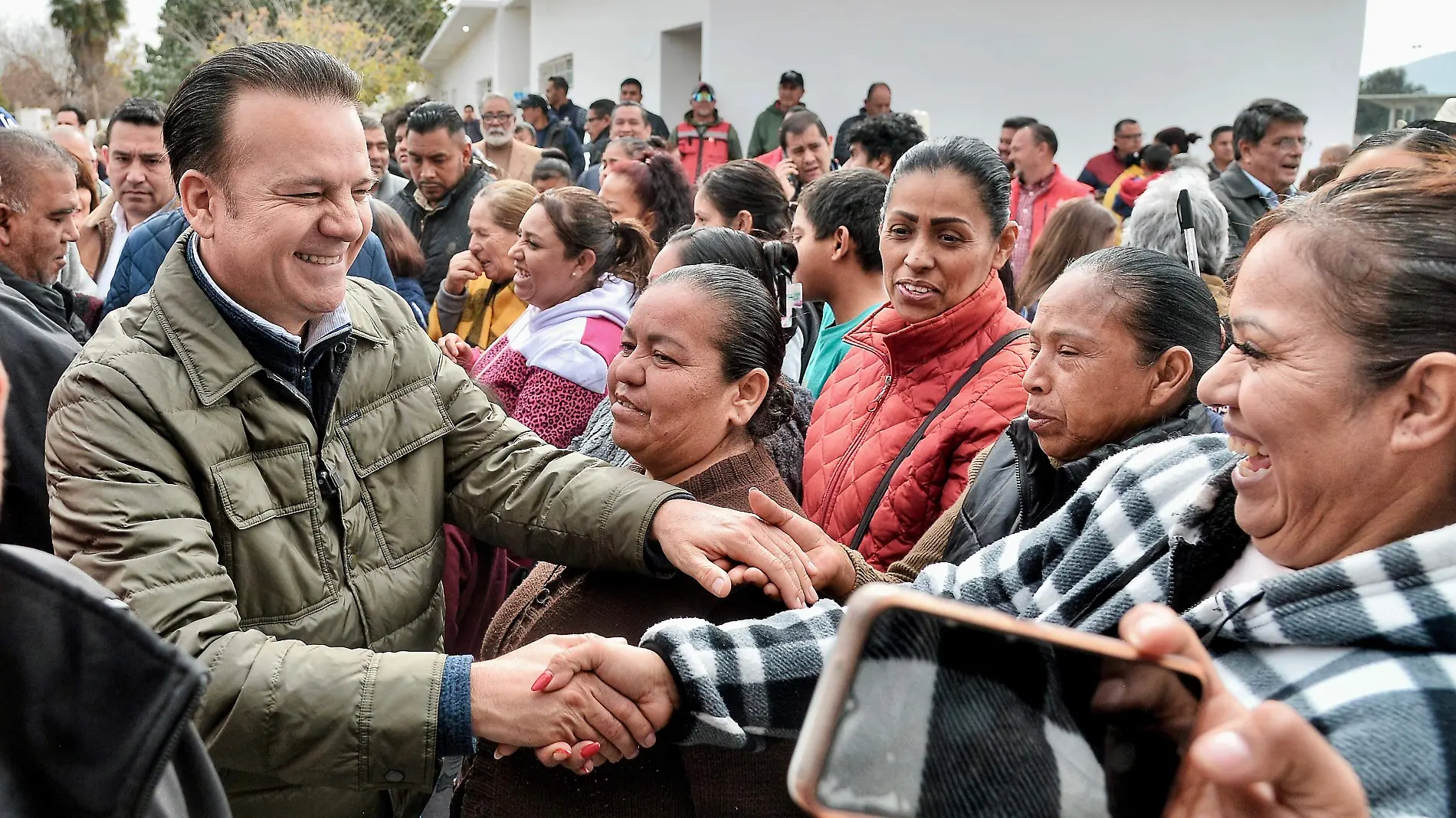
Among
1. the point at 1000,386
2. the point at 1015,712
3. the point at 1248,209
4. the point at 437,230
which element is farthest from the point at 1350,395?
the point at 437,230

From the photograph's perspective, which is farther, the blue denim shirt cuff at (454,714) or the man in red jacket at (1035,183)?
the man in red jacket at (1035,183)

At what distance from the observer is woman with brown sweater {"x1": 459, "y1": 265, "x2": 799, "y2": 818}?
188cm

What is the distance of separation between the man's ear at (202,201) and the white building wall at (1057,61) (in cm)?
1223

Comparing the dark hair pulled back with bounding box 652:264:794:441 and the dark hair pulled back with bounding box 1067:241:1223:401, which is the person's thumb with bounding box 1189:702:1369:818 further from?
the dark hair pulled back with bounding box 652:264:794:441

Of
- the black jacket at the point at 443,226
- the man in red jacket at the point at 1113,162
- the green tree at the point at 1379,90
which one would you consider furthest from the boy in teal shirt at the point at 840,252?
the green tree at the point at 1379,90

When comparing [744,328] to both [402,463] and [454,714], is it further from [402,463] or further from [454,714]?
[454,714]

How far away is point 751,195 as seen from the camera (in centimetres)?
469

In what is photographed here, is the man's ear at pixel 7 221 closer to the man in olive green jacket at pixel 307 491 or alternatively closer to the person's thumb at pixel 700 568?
the man in olive green jacket at pixel 307 491

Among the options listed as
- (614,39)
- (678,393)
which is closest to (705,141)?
(614,39)

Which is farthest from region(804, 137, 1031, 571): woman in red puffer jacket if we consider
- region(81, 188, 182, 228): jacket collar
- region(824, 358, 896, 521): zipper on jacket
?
region(81, 188, 182, 228): jacket collar

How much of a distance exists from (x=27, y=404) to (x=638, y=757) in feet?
5.81

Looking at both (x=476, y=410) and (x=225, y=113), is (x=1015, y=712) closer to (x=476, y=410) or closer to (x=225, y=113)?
(x=476, y=410)

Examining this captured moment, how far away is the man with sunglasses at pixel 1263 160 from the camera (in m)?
6.12

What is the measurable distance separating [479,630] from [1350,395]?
227 centimetres
